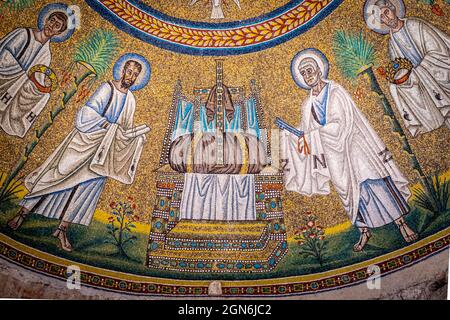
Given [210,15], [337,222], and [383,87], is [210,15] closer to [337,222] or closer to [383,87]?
[383,87]

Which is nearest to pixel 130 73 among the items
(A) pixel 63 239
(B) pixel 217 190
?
(B) pixel 217 190

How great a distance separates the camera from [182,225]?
12.4 m

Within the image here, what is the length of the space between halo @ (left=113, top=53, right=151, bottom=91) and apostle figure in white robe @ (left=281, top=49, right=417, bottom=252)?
2.25 metres

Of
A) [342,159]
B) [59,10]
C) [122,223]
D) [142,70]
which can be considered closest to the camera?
[59,10]

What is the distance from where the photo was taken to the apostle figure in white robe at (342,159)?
1217cm

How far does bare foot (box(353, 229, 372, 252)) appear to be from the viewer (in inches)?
475

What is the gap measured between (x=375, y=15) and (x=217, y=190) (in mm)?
3518

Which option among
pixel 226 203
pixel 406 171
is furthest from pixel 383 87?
pixel 226 203

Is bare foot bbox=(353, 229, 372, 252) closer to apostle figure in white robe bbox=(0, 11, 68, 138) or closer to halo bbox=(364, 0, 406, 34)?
halo bbox=(364, 0, 406, 34)


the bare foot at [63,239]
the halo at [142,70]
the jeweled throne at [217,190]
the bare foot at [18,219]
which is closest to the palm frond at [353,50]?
the jeweled throne at [217,190]

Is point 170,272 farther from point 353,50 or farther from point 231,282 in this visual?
point 353,50

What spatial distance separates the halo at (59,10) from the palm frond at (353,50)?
388cm

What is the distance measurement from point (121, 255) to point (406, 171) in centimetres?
442

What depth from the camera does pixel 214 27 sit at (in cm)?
1223
